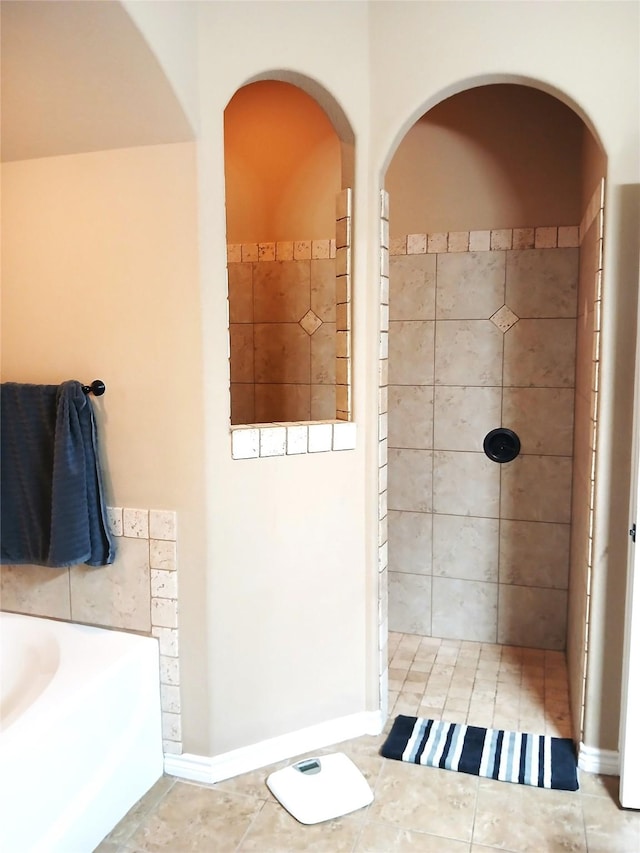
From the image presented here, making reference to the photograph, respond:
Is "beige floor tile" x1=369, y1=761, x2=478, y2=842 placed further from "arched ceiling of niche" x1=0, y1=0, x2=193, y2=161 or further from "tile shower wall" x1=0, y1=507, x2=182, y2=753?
"arched ceiling of niche" x1=0, y1=0, x2=193, y2=161

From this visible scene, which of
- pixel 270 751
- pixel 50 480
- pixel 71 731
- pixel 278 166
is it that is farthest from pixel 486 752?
pixel 278 166

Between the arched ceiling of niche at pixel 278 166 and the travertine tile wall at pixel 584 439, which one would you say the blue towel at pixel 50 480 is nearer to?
the arched ceiling of niche at pixel 278 166

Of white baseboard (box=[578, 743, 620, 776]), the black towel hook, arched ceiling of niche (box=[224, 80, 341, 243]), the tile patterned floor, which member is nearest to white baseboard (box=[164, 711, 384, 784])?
the tile patterned floor

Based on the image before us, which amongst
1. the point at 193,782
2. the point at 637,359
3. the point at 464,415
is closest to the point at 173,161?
the point at 637,359

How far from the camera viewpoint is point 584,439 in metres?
2.61

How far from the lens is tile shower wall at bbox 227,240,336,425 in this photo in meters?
3.29

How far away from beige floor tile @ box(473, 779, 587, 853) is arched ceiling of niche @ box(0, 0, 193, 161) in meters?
2.26

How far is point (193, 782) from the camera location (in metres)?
2.33

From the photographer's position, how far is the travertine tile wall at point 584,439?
2.27m

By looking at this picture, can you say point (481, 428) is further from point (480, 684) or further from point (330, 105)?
point (330, 105)

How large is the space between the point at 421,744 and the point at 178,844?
0.91 m

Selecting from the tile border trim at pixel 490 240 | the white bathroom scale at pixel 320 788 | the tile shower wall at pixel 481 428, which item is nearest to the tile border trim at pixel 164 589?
the white bathroom scale at pixel 320 788

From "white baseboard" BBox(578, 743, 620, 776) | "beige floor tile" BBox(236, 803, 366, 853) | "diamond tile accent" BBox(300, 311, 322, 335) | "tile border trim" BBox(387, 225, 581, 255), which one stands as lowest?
"beige floor tile" BBox(236, 803, 366, 853)

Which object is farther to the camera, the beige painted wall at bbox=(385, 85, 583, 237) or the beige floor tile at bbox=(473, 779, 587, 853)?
the beige painted wall at bbox=(385, 85, 583, 237)
